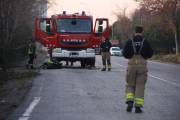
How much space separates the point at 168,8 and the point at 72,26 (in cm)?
1754

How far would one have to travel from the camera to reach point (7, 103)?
7547 mm

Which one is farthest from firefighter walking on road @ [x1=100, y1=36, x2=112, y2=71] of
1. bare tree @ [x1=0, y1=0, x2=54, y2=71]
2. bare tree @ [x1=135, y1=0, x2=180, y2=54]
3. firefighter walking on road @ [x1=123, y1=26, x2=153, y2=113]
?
bare tree @ [x1=135, y1=0, x2=180, y2=54]

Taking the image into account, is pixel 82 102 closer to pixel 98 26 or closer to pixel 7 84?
pixel 7 84

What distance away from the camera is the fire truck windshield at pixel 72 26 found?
18.0 meters

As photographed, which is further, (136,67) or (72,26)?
(72,26)

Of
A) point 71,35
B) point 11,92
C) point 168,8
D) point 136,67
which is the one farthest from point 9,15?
point 168,8

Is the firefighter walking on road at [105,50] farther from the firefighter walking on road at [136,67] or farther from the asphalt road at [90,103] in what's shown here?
the firefighter walking on road at [136,67]

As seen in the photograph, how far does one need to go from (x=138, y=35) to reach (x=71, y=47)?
11815 millimetres

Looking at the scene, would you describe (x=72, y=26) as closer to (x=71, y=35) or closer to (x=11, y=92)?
A: (x=71, y=35)

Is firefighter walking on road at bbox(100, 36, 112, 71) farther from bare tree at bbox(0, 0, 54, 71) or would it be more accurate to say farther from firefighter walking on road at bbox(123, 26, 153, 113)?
firefighter walking on road at bbox(123, 26, 153, 113)

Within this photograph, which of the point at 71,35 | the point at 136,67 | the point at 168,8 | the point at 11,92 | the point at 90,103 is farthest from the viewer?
the point at 168,8

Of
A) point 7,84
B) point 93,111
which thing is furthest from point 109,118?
point 7,84

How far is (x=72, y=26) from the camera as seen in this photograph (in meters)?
18.1

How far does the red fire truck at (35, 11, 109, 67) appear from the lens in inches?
707
